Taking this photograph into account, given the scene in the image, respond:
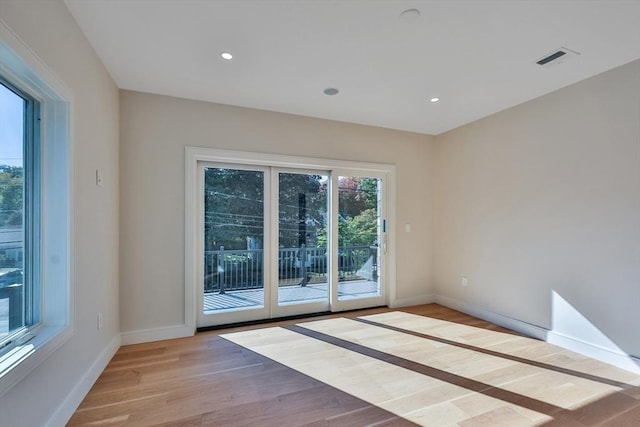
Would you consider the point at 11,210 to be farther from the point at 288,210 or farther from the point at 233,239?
the point at 288,210

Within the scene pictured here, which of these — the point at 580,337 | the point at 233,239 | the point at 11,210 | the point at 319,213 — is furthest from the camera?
the point at 319,213

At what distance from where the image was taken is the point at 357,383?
2309mm

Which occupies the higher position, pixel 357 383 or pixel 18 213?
pixel 18 213

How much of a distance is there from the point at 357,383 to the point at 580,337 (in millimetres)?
2330

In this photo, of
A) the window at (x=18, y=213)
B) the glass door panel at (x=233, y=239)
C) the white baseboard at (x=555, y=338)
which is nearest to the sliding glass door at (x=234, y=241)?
→ the glass door panel at (x=233, y=239)

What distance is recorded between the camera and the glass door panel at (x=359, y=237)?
416 cm

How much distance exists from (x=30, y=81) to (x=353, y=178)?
11.1 feet

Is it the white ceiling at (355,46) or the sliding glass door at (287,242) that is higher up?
the white ceiling at (355,46)

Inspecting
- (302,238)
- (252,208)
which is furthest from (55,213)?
(302,238)

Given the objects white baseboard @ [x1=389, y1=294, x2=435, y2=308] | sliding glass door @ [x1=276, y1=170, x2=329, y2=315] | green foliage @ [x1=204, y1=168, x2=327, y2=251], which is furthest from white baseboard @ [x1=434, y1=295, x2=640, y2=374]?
green foliage @ [x1=204, y1=168, x2=327, y2=251]

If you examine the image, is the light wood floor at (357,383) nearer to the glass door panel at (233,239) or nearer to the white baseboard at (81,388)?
the white baseboard at (81,388)

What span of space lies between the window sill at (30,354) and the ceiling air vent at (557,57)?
400cm

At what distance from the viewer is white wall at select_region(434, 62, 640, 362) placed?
8.41ft

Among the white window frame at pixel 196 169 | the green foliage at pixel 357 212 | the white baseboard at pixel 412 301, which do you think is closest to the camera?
the white window frame at pixel 196 169
